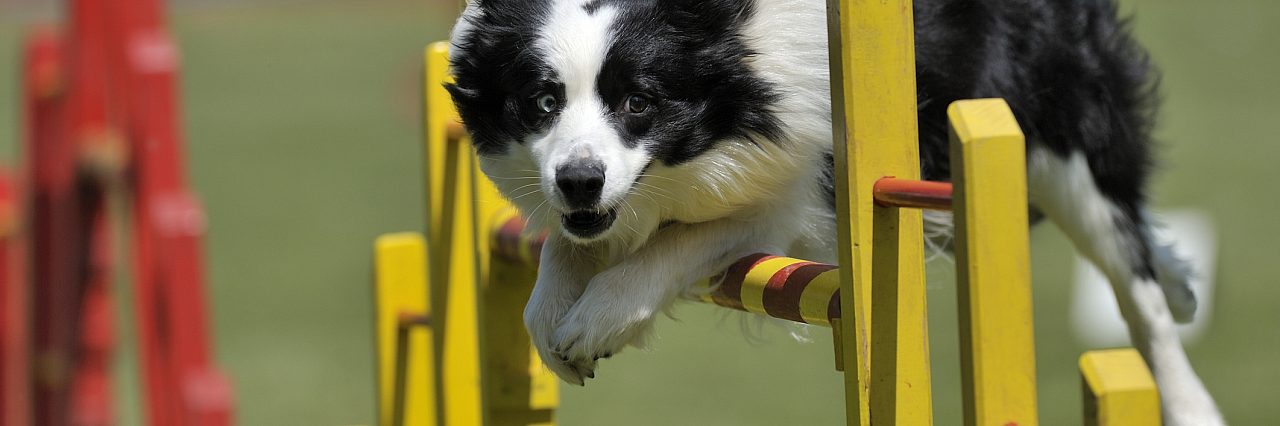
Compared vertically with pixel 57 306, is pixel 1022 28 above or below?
above

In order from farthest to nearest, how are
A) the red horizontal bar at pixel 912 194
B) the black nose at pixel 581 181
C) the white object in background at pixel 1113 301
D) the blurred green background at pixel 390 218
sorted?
the white object in background at pixel 1113 301, the blurred green background at pixel 390 218, the black nose at pixel 581 181, the red horizontal bar at pixel 912 194

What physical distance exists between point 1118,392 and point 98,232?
3.88 metres

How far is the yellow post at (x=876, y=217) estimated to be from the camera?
1.97 metres

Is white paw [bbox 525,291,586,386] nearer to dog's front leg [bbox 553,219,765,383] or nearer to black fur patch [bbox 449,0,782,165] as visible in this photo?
dog's front leg [bbox 553,219,765,383]

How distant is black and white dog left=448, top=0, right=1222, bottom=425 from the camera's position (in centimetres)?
251

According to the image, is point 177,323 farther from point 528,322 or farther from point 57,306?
point 528,322

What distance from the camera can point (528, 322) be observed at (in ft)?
8.83

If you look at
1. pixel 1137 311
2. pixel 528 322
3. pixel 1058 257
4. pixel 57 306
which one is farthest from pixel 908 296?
pixel 1058 257

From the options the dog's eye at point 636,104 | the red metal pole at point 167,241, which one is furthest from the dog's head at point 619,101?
the red metal pole at point 167,241

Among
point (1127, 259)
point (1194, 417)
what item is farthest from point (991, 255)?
point (1127, 259)

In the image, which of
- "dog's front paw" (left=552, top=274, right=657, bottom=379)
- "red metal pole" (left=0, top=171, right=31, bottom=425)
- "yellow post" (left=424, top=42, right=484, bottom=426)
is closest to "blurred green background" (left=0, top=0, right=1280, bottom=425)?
"dog's front paw" (left=552, top=274, right=657, bottom=379)

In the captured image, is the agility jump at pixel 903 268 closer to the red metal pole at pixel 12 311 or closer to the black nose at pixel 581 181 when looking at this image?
the black nose at pixel 581 181

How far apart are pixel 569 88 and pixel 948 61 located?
36.9 inches

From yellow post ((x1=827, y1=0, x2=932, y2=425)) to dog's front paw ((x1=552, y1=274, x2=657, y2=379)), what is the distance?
0.60 m
